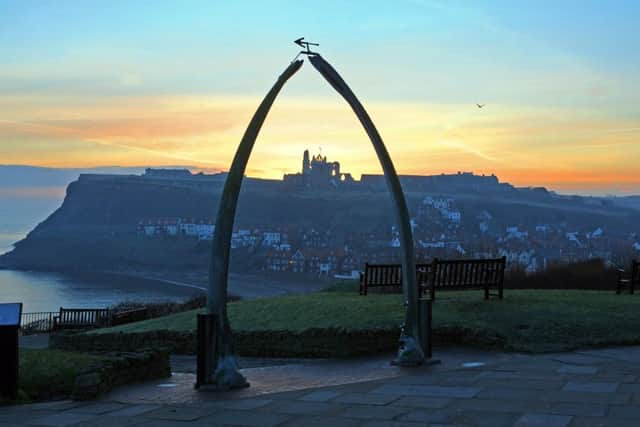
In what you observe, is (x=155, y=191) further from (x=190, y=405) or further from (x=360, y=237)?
(x=190, y=405)

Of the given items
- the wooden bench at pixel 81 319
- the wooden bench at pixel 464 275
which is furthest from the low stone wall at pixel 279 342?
the wooden bench at pixel 81 319

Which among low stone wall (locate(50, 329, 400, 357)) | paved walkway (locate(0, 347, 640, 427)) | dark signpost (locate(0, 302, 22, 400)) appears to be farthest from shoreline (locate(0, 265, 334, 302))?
dark signpost (locate(0, 302, 22, 400))

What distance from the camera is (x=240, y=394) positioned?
8.57 metres

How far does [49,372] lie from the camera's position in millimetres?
9508

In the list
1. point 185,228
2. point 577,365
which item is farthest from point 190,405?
point 185,228

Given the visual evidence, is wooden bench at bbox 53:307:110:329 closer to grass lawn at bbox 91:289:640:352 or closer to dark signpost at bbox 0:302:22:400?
grass lawn at bbox 91:289:640:352

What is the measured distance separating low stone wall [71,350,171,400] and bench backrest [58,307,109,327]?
14.8 meters

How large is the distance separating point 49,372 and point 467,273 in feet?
29.1

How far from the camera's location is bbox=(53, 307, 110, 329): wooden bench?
25.0 m

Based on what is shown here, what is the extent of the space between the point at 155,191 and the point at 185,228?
85.6ft

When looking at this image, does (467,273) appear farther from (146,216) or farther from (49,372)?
(146,216)

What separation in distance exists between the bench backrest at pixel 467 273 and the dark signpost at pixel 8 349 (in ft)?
28.9

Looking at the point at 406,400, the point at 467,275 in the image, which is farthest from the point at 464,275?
the point at 406,400

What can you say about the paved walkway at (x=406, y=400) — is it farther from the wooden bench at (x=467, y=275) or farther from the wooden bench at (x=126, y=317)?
the wooden bench at (x=126, y=317)
